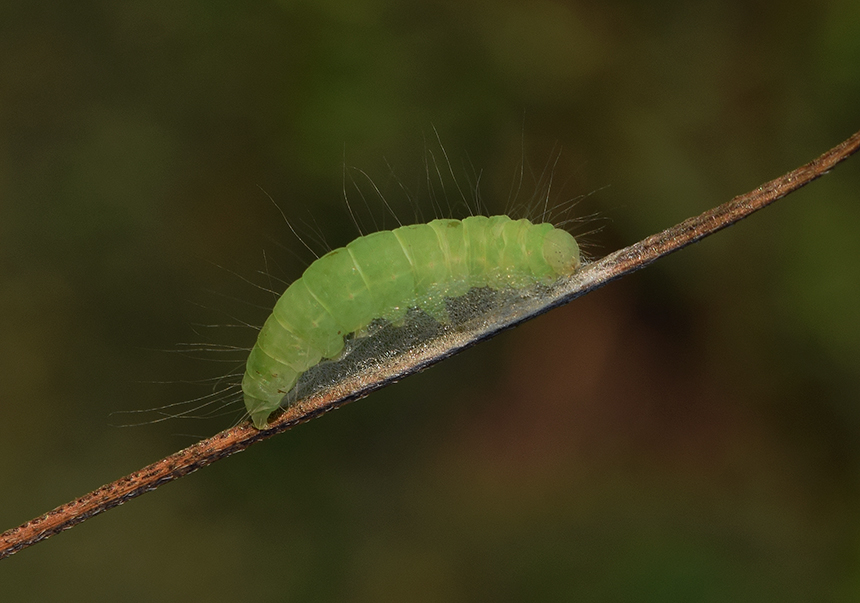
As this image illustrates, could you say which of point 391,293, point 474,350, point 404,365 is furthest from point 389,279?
point 474,350

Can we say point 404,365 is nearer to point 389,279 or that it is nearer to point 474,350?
point 389,279

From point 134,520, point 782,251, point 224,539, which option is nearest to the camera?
point 782,251

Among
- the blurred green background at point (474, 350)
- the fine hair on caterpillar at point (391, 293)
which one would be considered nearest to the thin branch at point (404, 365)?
the fine hair on caterpillar at point (391, 293)

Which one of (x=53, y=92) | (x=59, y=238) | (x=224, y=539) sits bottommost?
(x=224, y=539)

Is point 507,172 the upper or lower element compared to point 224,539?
upper

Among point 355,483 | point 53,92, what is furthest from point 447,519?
point 53,92

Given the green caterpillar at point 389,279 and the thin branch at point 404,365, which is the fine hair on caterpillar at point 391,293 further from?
the thin branch at point 404,365

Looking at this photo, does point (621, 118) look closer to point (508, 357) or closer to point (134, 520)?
point (508, 357)

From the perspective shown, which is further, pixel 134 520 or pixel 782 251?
pixel 134 520
